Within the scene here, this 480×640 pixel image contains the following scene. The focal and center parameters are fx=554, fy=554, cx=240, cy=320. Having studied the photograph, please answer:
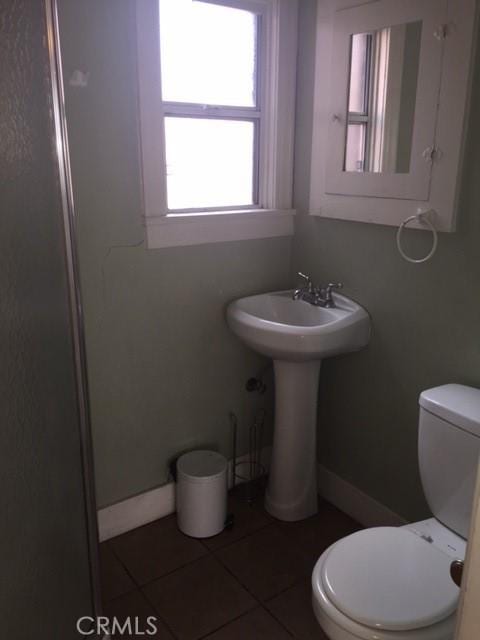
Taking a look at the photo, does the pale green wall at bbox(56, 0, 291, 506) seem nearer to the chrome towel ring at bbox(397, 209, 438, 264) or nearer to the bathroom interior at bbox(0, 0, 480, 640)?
the bathroom interior at bbox(0, 0, 480, 640)

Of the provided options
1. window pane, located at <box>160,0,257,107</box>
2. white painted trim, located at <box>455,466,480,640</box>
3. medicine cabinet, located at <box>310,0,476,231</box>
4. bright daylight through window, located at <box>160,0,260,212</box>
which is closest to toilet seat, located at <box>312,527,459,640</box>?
white painted trim, located at <box>455,466,480,640</box>

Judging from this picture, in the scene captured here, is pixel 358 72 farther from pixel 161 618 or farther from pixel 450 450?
pixel 161 618

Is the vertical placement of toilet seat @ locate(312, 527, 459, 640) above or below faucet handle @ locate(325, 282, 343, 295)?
below

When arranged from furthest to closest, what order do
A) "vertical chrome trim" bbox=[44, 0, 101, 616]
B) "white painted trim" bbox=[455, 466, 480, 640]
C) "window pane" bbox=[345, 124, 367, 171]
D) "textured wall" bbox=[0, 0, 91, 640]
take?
1. "window pane" bbox=[345, 124, 367, 171]
2. "vertical chrome trim" bbox=[44, 0, 101, 616]
3. "textured wall" bbox=[0, 0, 91, 640]
4. "white painted trim" bbox=[455, 466, 480, 640]

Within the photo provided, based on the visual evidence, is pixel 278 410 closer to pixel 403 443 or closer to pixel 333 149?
pixel 403 443

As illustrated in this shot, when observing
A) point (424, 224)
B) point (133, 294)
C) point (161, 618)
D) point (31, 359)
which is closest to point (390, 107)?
point (424, 224)

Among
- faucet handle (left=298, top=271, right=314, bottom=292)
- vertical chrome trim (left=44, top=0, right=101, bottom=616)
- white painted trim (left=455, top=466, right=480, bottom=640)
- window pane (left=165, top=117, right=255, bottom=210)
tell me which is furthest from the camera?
faucet handle (left=298, top=271, right=314, bottom=292)

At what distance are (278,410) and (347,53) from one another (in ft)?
4.37

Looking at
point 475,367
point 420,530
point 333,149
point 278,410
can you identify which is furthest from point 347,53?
point 420,530

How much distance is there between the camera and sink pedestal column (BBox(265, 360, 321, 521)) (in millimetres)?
2123

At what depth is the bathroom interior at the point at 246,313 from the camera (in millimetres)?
1279

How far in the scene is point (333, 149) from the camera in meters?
2.05

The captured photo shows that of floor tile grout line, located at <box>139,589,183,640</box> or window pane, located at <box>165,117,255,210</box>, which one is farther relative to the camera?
window pane, located at <box>165,117,255,210</box>

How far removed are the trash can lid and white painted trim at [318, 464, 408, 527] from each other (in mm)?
486
